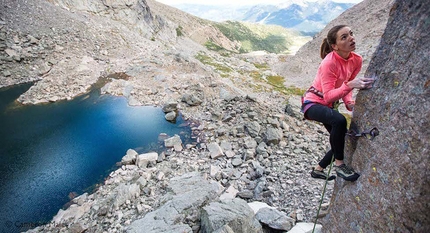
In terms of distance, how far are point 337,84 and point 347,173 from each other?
1.83 metres

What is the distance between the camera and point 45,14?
40469 millimetres

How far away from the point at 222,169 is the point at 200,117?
8777 millimetres

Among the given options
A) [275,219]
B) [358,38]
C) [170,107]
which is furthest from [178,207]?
[358,38]

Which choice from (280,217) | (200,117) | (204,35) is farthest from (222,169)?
(204,35)

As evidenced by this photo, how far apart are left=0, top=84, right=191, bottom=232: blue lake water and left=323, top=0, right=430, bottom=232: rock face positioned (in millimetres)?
14274

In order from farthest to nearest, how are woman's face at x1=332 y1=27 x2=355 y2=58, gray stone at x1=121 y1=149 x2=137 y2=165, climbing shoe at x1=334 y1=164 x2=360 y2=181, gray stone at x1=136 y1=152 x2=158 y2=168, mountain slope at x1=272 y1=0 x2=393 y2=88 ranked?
mountain slope at x1=272 y1=0 x2=393 y2=88
gray stone at x1=121 y1=149 x2=137 y2=165
gray stone at x1=136 y1=152 x2=158 y2=168
climbing shoe at x1=334 y1=164 x2=360 y2=181
woman's face at x1=332 y1=27 x2=355 y2=58

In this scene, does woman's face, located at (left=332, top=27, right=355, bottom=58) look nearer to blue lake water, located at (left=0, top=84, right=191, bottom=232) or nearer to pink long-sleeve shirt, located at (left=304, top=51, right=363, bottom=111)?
pink long-sleeve shirt, located at (left=304, top=51, right=363, bottom=111)

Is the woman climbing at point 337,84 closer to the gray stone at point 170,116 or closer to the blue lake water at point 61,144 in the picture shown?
the blue lake water at point 61,144

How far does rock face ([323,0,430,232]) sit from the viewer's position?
11.8 ft

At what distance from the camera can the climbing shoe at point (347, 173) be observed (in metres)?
4.84

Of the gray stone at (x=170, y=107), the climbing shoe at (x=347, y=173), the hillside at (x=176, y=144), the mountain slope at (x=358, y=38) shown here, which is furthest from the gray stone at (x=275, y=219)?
the mountain slope at (x=358, y=38)

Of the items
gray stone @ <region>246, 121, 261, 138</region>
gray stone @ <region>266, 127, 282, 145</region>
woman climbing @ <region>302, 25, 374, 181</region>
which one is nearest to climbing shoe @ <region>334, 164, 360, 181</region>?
woman climbing @ <region>302, 25, 374, 181</region>

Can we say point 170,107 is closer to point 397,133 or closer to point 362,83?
point 362,83

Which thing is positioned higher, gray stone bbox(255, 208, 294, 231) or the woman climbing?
the woman climbing
